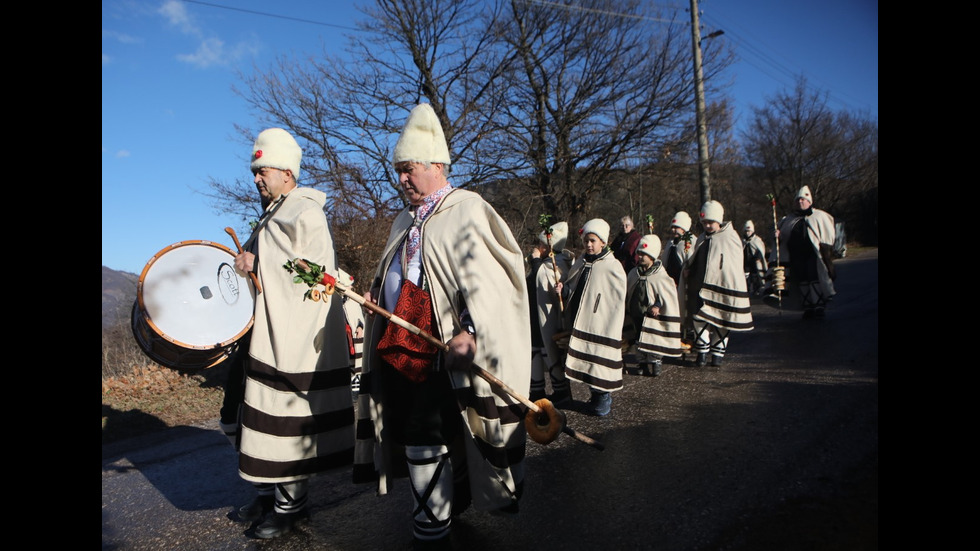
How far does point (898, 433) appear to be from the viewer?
7.40ft

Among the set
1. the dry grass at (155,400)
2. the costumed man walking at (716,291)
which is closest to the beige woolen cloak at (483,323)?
the dry grass at (155,400)

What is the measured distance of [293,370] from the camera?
3369 mm

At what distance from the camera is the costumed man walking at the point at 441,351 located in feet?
9.53

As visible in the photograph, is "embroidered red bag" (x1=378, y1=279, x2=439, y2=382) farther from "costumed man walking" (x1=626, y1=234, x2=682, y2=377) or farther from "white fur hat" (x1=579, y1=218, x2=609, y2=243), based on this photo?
"costumed man walking" (x1=626, y1=234, x2=682, y2=377)

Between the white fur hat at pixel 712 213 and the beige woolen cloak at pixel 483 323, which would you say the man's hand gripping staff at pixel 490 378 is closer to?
the beige woolen cloak at pixel 483 323

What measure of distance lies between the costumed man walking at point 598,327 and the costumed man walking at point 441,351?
285 cm

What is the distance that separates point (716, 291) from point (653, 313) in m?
1.35

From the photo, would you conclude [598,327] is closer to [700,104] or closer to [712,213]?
[712,213]

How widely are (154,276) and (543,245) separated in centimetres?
438

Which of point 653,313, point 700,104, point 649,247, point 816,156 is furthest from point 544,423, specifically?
point 816,156

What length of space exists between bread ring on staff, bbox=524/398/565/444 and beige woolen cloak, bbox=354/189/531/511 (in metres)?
0.07

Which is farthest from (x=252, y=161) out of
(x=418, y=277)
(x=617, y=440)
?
(x=617, y=440)

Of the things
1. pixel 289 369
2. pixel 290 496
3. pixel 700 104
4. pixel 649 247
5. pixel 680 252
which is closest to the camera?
pixel 289 369

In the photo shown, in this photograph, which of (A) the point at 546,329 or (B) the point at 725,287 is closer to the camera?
(A) the point at 546,329
